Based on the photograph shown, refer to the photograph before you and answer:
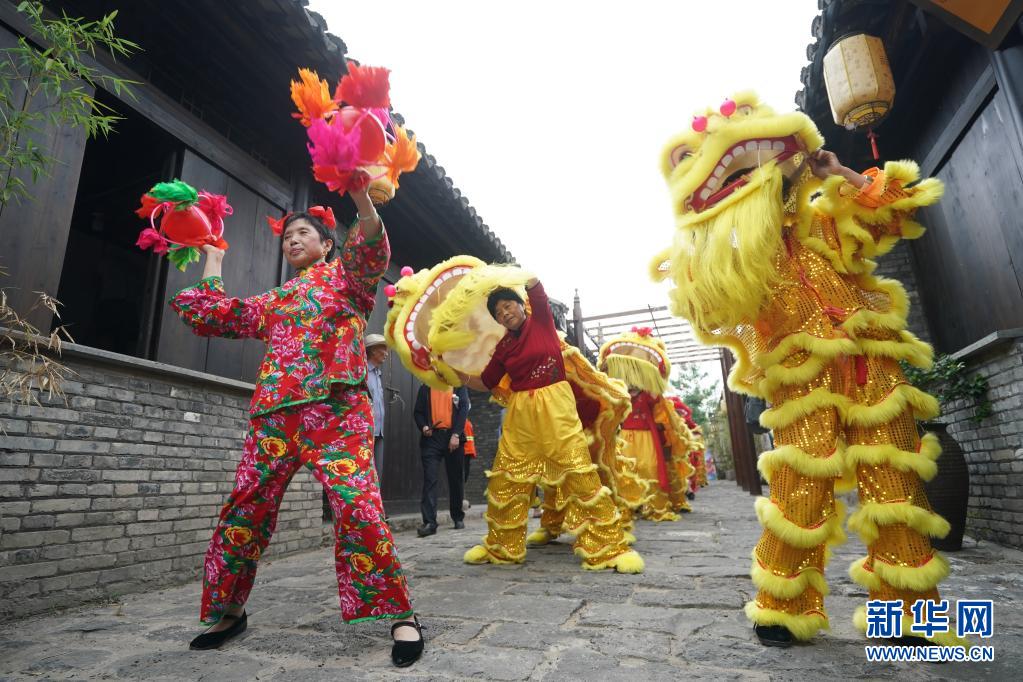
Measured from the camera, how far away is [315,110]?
1893 millimetres

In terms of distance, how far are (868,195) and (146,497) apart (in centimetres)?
408

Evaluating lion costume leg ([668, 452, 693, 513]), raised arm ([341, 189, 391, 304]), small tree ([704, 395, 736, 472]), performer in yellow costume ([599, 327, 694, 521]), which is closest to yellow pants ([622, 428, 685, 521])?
performer in yellow costume ([599, 327, 694, 521])

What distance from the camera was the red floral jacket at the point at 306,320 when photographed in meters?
2.18

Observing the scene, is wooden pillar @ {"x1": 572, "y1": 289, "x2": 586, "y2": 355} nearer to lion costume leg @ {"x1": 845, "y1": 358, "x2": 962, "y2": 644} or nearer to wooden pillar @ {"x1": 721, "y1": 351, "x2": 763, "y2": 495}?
wooden pillar @ {"x1": 721, "y1": 351, "x2": 763, "y2": 495}

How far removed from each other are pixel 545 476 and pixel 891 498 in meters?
2.21

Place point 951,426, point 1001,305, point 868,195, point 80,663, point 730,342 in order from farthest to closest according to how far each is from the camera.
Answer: point 951,426 < point 1001,305 < point 730,342 < point 868,195 < point 80,663

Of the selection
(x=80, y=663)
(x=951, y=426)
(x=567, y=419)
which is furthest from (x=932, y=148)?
(x=80, y=663)

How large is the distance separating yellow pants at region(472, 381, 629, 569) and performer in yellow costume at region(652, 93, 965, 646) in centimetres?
145

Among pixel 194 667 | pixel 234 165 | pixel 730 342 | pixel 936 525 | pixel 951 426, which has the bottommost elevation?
pixel 194 667

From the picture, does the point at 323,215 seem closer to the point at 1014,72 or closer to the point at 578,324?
the point at 1014,72

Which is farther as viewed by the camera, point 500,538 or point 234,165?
point 234,165

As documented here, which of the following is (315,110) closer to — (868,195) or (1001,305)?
(868,195)

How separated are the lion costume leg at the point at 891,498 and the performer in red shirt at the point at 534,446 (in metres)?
1.75

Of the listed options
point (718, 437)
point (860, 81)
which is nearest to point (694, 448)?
point (860, 81)
